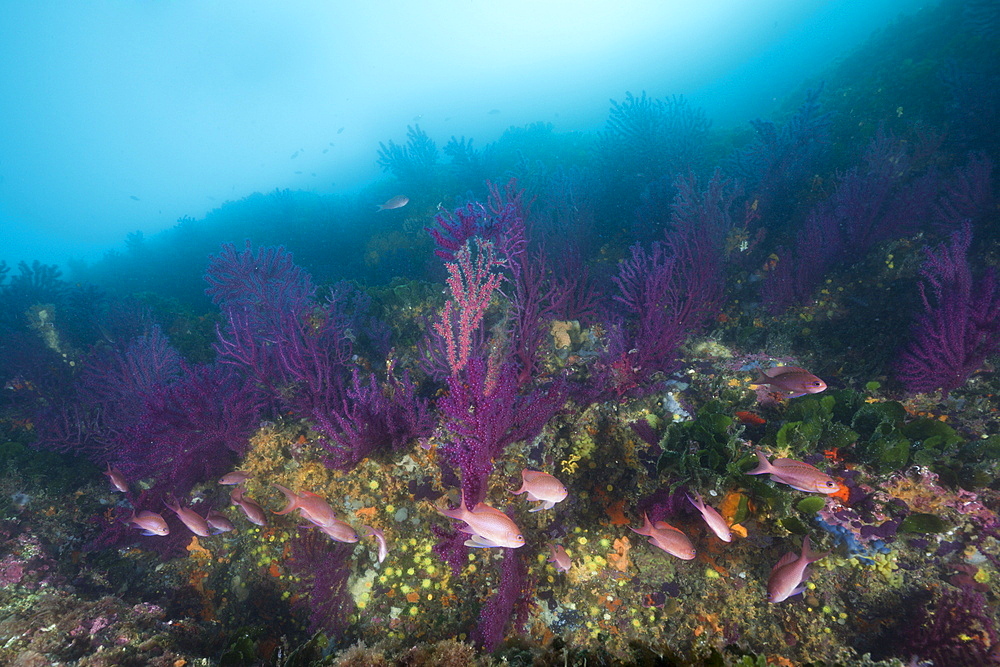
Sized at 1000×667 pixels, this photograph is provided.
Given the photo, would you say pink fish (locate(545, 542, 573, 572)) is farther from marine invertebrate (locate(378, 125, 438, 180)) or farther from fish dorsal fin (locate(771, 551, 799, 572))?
marine invertebrate (locate(378, 125, 438, 180))

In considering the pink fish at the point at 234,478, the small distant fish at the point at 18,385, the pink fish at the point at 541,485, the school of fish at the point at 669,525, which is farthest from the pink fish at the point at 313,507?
the small distant fish at the point at 18,385

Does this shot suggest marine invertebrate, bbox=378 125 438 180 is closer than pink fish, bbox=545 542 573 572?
No

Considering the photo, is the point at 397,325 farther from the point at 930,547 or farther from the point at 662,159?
the point at 662,159

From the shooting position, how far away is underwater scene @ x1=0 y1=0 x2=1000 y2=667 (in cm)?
275

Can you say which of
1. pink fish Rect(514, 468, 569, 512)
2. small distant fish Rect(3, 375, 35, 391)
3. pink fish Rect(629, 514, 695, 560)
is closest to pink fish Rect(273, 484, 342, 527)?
pink fish Rect(514, 468, 569, 512)

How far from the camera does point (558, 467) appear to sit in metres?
3.68

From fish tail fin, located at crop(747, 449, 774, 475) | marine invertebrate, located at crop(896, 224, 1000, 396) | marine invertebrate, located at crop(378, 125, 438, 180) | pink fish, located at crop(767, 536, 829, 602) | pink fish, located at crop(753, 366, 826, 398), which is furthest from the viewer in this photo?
marine invertebrate, located at crop(378, 125, 438, 180)

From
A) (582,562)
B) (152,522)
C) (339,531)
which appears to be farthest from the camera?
(152,522)

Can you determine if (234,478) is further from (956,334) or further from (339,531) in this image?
(956,334)

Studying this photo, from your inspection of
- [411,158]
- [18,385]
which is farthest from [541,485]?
[411,158]

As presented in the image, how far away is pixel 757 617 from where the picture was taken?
2.84m

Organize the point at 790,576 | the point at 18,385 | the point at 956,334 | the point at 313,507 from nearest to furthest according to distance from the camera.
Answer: the point at 790,576 → the point at 313,507 → the point at 956,334 → the point at 18,385

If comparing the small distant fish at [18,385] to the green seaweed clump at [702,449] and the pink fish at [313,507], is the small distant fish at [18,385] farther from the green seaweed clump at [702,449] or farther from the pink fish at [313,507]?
the green seaweed clump at [702,449]

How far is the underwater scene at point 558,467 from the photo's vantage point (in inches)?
108
